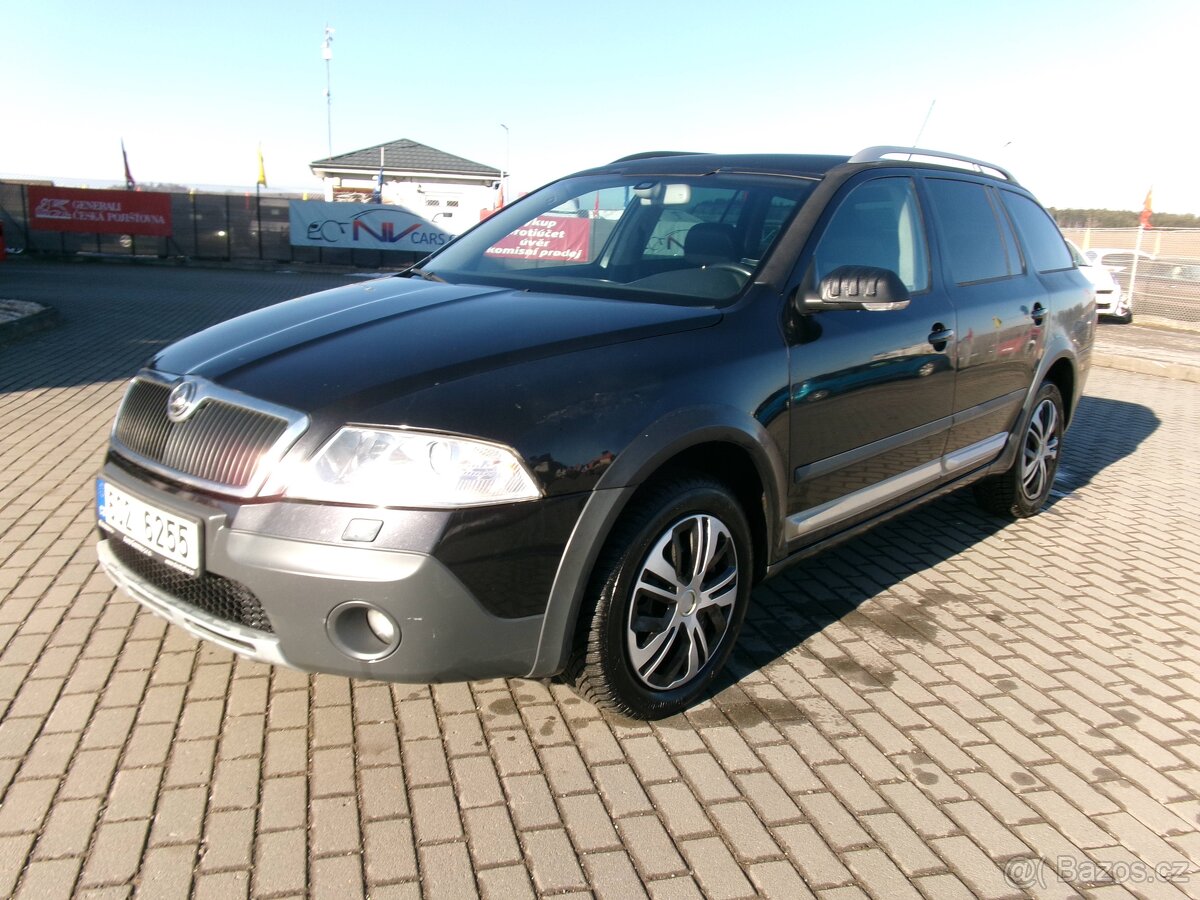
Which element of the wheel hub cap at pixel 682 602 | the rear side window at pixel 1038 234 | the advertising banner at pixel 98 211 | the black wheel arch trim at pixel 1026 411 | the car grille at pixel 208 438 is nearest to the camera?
the car grille at pixel 208 438

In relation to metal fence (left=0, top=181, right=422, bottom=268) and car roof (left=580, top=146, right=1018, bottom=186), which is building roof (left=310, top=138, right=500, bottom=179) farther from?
car roof (left=580, top=146, right=1018, bottom=186)

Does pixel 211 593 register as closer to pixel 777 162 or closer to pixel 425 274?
pixel 425 274

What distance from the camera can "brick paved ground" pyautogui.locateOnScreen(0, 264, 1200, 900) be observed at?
2.38 meters

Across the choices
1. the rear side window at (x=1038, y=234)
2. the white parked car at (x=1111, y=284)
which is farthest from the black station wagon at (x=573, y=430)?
the white parked car at (x=1111, y=284)

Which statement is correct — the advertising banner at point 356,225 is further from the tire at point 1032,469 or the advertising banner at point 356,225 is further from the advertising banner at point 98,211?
the tire at point 1032,469

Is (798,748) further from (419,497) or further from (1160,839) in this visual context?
(419,497)

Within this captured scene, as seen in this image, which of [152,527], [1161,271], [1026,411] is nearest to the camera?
[152,527]

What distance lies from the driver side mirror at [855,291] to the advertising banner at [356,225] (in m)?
22.5

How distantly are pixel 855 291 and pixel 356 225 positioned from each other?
23378 mm

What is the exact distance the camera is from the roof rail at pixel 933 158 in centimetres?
404

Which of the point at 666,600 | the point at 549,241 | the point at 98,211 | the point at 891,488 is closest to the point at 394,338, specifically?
the point at 666,600

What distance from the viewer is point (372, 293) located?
3541 millimetres

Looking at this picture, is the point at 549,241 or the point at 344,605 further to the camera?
the point at 549,241

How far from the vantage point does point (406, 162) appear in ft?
133
